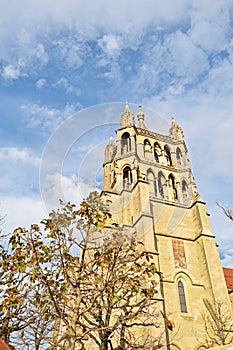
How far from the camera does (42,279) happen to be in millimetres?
6738

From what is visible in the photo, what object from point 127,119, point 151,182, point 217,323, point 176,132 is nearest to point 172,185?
point 151,182

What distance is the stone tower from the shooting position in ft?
57.3

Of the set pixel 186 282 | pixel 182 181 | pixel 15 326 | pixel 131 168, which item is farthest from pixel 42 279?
pixel 182 181

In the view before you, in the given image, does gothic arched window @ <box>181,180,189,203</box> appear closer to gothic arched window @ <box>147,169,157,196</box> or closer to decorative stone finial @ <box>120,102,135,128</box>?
gothic arched window @ <box>147,169,157,196</box>

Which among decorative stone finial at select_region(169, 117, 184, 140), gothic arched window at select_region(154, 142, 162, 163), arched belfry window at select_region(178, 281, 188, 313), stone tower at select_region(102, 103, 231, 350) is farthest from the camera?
decorative stone finial at select_region(169, 117, 184, 140)

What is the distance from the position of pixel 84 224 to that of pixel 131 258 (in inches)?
81.1

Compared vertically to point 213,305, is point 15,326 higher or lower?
lower

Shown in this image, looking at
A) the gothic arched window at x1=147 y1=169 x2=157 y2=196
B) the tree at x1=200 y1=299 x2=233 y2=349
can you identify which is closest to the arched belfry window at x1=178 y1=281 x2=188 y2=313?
the tree at x1=200 y1=299 x2=233 y2=349

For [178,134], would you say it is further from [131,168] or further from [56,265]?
[56,265]

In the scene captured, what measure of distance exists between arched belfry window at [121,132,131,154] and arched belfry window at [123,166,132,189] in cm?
234

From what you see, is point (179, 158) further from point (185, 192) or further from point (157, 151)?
point (185, 192)

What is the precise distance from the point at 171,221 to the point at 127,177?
23.1ft

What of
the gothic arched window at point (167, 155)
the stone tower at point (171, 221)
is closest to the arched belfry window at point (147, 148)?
the stone tower at point (171, 221)

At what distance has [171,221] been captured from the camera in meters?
21.6
